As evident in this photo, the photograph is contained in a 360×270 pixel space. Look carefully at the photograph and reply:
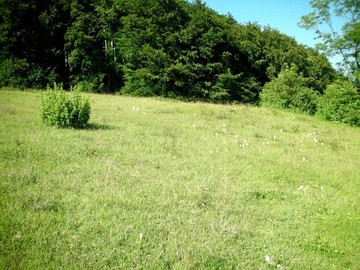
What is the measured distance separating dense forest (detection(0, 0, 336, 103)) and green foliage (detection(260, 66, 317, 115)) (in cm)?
495

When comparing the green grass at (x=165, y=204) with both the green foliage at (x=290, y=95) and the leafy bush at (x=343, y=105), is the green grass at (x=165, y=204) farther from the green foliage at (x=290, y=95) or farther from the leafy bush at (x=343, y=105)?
the green foliage at (x=290, y=95)

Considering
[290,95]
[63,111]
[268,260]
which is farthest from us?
[290,95]

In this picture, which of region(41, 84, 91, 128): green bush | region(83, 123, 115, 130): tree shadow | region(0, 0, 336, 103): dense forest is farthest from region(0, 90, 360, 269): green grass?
region(0, 0, 336, 103): dense forest

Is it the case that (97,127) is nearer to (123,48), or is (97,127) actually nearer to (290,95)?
(123,48)

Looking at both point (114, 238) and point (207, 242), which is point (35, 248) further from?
point (207, 242)

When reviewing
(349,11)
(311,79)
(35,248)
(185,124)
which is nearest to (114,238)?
(35,248)

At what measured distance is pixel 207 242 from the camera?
3549 mm

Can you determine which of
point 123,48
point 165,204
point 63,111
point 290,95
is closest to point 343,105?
point 290,95

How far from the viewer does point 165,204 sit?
4.48 metres

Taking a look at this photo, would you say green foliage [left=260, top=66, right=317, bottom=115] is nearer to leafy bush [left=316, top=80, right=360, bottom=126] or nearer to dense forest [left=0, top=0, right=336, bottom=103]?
leafy bush [left=316, top=80, right=360, bottom=126]

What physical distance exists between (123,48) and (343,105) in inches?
939

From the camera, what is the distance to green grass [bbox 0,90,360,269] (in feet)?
10.7

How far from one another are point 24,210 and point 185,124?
8808 mm

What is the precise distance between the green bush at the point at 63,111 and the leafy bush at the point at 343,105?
20677 mm
